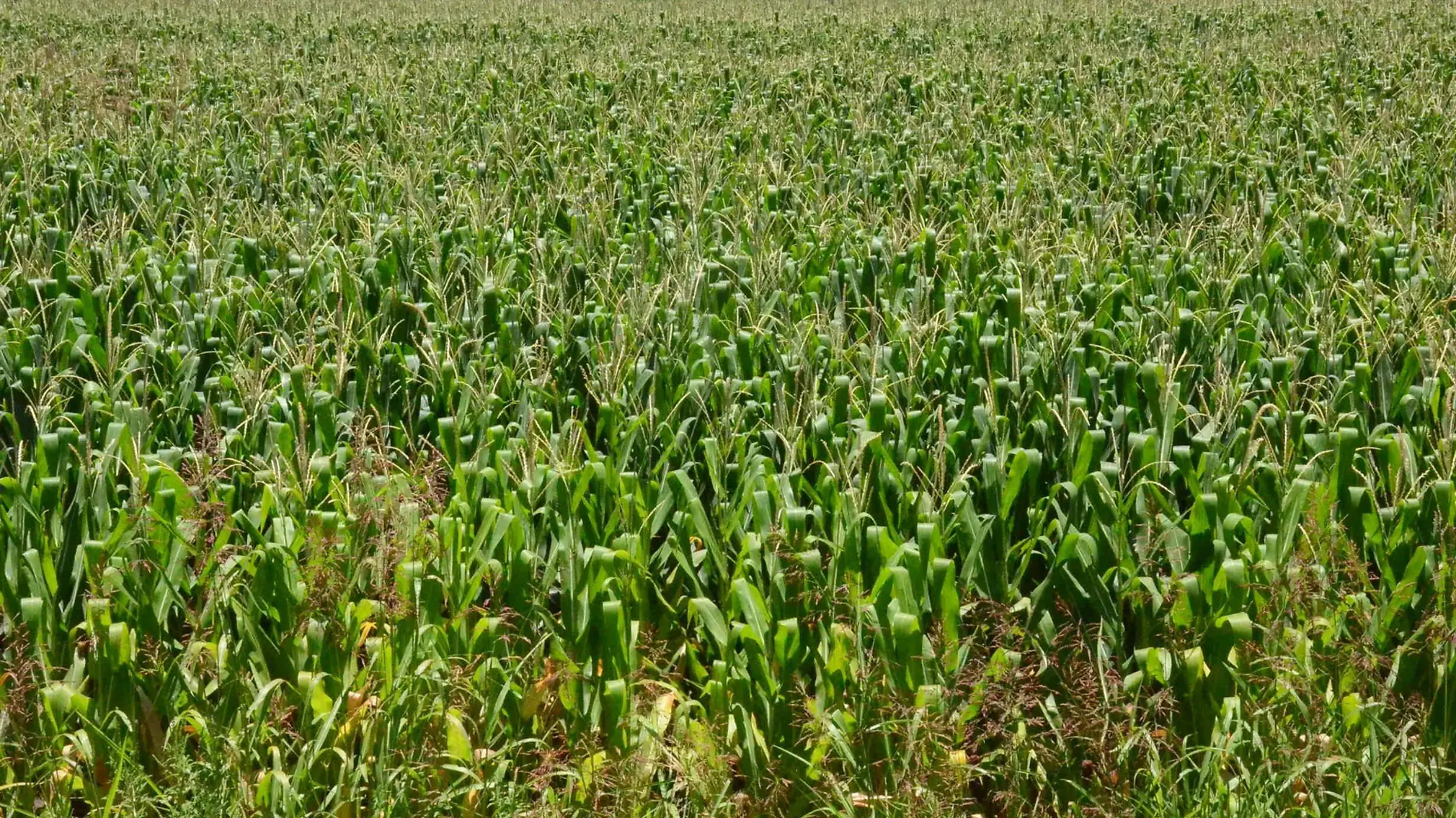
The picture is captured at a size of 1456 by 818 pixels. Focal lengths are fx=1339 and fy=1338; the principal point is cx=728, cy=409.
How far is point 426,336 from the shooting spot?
4586 millimetres

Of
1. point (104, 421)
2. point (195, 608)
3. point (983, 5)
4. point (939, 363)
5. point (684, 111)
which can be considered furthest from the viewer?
point (983, 5)

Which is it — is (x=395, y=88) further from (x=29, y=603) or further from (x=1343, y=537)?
(x=1343, y=537)

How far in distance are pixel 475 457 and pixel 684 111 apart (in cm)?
664

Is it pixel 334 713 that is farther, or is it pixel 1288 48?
pixel 1288 48

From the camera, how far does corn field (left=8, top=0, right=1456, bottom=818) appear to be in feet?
8.79

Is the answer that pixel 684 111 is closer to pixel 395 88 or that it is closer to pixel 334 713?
pixel 395 88

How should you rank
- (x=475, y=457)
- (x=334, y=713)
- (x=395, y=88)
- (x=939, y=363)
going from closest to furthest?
(x=334, y=713)
(x=475, y=457)
(x=939, y=363)
(x=395, y=88)

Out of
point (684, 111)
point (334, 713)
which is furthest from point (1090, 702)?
point (684, 111)

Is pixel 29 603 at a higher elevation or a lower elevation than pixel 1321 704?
higher

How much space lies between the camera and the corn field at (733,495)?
268 cm

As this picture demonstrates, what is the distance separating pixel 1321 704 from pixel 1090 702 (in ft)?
1.46

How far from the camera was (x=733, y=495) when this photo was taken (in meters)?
3.46

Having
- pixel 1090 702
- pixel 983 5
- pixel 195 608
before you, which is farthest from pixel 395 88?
pixel 983 5

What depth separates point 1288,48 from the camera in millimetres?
13383
